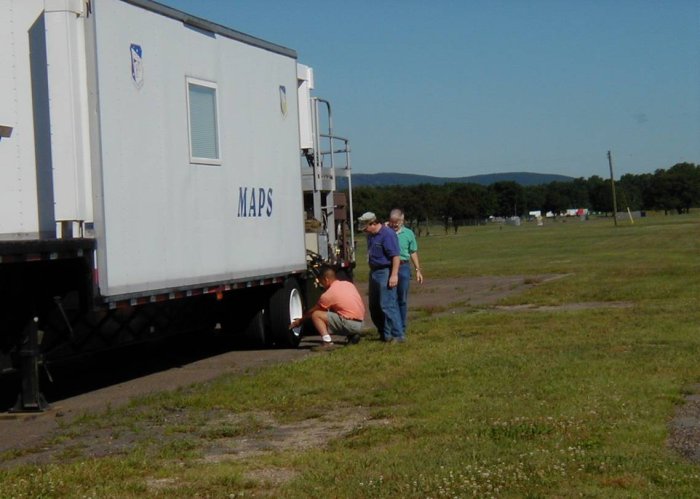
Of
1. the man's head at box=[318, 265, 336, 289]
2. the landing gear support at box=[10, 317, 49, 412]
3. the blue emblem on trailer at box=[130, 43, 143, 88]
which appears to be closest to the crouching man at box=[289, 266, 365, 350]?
the man's head at box=[318, 265, 336, 289]

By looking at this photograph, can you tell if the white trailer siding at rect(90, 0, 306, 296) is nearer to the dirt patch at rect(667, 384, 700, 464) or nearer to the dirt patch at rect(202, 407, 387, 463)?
the dirt patch at rect(202, 407, 387, 463)

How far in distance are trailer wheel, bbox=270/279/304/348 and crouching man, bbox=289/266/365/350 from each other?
34 centimetres

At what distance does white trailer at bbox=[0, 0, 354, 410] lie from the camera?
997cm

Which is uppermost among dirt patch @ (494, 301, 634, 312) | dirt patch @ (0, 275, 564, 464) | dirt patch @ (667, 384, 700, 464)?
dirt patch @ (494, 301, 634, 312)

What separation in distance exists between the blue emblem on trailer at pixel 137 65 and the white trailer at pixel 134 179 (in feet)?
0.07

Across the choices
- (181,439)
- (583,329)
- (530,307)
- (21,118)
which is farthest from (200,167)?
(530,307)

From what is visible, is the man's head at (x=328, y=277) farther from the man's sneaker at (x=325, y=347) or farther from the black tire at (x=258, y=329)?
the black tire at (x=258, y=329)

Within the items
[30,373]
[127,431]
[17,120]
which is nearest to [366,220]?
[30,373]

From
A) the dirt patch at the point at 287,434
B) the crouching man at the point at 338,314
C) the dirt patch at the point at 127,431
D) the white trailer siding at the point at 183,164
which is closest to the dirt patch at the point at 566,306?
the dirt patch at the point at 127,431

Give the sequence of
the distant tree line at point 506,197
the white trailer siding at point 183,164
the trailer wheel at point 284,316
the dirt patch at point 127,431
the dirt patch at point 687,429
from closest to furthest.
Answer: the dirt patch at point 687,429
the dirt patch at point 127,431
the white trailer siding at point 183,164
the trailer wheel at point 284,316
the distant tree line at point 506,197

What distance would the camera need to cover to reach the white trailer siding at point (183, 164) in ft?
34.7

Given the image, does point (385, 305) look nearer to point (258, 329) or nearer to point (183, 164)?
point (258, 329)

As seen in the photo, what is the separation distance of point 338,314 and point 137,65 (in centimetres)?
483

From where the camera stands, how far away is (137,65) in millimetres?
11109
